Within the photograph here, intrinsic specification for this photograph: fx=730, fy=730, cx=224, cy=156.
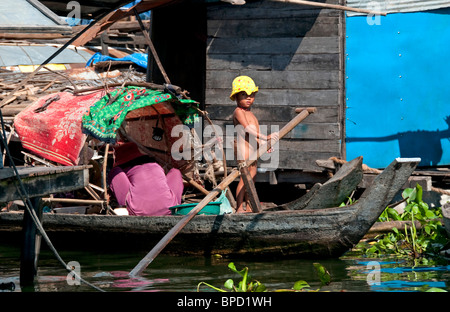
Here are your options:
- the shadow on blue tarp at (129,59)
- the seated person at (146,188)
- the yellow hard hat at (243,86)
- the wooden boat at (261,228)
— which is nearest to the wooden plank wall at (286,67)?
the yellow hard hat at (243,86)

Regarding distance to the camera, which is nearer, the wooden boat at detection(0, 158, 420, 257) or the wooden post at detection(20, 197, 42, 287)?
the wooden post at detection(20, 197, 42, 287)

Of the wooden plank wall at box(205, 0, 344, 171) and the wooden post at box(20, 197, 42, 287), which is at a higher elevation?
the wooden plank wall at box(205, 0, 344, 171)

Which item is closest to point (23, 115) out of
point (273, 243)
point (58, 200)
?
point (58, 200)

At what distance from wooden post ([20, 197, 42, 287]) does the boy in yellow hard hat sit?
7.87ft

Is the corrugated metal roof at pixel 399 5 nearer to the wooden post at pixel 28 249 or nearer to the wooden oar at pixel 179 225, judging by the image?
the wooden oar at pixel 179 225

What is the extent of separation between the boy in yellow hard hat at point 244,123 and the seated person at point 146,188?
0.72 m

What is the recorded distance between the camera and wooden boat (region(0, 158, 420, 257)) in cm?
639

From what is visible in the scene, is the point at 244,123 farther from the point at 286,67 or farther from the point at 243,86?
the point at 286,67

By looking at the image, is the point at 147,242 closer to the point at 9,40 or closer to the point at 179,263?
the point at 179,263

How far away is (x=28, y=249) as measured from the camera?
19.4 feet

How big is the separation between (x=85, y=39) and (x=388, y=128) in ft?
12.6

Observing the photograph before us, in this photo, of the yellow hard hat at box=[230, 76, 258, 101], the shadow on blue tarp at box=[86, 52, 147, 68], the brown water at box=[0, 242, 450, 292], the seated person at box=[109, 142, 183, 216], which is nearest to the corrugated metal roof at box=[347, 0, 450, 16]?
the yellow hard hat at box=[230, 76, 258, 101]

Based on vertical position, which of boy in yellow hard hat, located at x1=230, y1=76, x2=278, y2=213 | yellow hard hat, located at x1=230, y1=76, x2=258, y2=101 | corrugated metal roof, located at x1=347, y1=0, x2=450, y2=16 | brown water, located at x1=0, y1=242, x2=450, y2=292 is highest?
corrugated metal roof, located at x1=347, y1=0, x2=450, y2=16

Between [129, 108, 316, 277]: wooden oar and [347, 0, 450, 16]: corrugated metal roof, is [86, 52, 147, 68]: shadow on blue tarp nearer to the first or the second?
[347, 0, 450, 16]: corrugated metal roof
